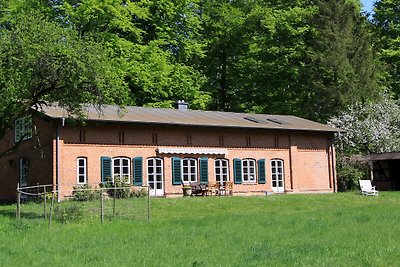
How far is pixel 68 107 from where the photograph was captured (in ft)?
72.9

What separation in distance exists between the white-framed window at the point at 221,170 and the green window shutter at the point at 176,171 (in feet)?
7.09

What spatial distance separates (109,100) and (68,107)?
244cm

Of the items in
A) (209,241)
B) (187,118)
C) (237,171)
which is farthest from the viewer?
(237,171)

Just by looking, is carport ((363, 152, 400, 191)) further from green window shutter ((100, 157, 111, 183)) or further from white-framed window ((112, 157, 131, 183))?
green window shutter ((100, 157, 111, 183))

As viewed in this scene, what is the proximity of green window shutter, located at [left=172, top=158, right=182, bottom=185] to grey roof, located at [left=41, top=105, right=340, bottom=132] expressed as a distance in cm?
196

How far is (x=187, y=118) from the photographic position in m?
30.8

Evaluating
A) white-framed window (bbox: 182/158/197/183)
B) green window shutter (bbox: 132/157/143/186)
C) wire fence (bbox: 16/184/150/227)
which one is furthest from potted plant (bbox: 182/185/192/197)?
wire fence (bbox: 16/184/150/227)

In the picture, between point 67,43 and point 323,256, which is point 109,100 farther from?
point 323,256

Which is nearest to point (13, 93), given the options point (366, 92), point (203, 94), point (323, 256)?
point (323, 256)

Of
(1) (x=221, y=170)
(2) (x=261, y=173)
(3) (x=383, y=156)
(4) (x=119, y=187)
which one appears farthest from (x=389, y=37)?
(4) (x=119, y=187)

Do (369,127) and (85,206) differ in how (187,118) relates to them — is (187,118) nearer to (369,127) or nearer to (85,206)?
(85,206)

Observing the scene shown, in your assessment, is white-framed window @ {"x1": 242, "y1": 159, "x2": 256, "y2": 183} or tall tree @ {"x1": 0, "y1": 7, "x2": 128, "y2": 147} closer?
tall tree @ {"x1": 0, "y1": 7, "x2": 128, "y2": 147}

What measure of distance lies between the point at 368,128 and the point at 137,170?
17.6m

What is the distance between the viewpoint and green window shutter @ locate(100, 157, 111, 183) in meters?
27.6
